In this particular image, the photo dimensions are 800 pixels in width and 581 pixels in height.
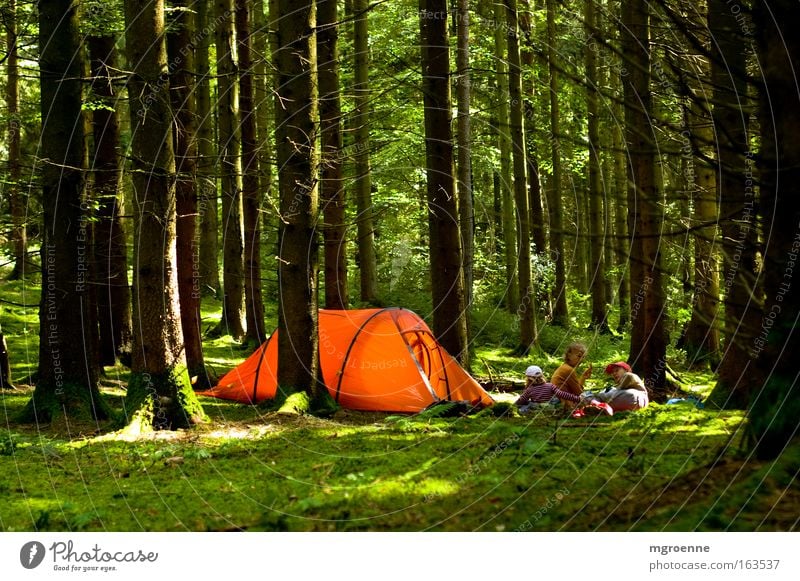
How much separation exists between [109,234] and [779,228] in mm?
13758

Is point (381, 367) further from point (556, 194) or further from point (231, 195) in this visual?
point (556, 194)

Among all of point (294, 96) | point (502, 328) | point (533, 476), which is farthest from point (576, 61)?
point (533, 476)

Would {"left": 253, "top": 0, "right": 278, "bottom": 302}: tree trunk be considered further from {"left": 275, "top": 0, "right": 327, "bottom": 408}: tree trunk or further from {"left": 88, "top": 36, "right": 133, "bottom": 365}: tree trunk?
{"left": 275, "top": 0, "right": 327, "bottom": 408}: tree trunk

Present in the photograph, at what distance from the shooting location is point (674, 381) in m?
14.3

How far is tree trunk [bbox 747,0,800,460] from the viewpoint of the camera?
5.05 m

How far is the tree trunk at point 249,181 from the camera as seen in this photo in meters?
18.3

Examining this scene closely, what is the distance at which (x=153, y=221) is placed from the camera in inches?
406

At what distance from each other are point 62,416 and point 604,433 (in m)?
7.25

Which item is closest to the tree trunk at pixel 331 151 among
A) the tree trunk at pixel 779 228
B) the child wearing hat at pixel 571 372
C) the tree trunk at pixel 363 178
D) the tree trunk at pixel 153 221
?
the tree trunk at pixel 363 178

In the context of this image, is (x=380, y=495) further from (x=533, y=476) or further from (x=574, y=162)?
(x=574, y=162)

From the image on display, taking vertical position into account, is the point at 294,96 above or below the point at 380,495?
above

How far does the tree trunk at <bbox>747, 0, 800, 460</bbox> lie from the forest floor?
0.75ft

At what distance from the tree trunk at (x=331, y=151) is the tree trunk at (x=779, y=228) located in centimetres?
1018

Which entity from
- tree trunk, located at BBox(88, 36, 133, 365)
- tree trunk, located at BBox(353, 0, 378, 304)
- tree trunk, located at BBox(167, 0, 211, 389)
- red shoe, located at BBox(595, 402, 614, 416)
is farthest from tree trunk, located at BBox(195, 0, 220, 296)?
red shoe, located at BBox(595, 402, 614, 416)
